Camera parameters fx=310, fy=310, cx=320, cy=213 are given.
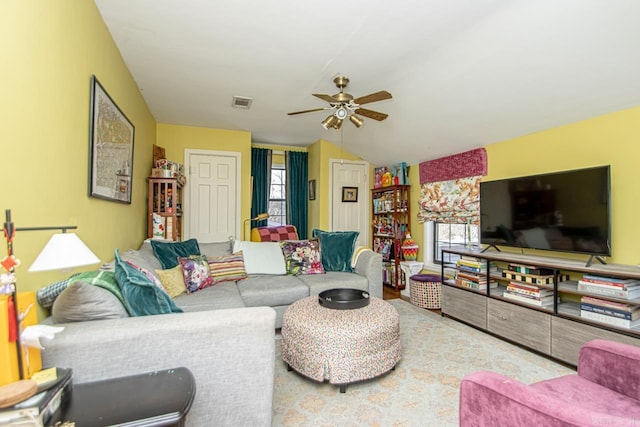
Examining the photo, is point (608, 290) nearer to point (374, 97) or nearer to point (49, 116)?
point (374, 97)

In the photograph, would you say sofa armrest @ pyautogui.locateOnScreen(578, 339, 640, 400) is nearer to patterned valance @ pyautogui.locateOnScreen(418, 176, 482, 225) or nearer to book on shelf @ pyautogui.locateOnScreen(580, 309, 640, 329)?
book on shelf @ pyautogui.locateOnScreen(580, 309, 640, 329)

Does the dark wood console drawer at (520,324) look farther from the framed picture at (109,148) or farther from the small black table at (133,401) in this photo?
the framed picture at (109,148)

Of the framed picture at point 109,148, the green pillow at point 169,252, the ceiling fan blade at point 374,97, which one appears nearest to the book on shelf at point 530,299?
the ceiling fan blade at point 374,97

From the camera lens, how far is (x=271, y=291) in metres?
2.92

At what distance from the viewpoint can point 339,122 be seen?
117 inches

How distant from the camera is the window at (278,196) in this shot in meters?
5.40

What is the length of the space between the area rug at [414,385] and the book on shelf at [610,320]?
43 cm

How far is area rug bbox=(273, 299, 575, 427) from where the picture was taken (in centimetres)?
174

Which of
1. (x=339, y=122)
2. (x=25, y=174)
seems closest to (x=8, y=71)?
(x=25, y=174)

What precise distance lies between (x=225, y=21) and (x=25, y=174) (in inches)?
60.0

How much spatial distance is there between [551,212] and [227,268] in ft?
9.90

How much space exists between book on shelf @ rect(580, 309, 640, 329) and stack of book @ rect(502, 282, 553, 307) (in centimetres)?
28

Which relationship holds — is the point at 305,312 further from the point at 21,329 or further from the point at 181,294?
the point at 21,329

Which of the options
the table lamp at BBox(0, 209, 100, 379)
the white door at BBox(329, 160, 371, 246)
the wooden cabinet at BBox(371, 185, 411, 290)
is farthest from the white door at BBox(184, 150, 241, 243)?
the table lamp at BBox(0, 209, 100, 379)
